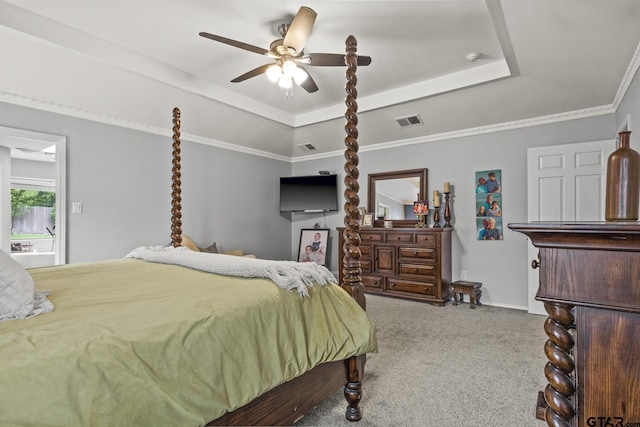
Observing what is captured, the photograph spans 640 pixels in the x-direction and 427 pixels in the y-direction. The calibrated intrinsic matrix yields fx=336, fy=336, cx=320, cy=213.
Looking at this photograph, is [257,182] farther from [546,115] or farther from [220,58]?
[546,115]

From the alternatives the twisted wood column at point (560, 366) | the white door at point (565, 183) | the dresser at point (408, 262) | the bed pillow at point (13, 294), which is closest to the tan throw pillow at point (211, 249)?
the dresser at point (408, 262)

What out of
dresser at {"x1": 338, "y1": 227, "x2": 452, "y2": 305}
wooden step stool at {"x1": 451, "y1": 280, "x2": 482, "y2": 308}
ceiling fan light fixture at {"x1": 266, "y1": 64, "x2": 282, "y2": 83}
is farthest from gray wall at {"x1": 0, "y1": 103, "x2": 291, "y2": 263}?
wooden step stool at {"x1": 451, "y1": 280, "x2": 482, "y2": 308}

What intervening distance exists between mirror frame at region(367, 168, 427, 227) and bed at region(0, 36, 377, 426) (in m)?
3.26

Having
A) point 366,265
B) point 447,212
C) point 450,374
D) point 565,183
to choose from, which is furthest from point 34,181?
point 565,183

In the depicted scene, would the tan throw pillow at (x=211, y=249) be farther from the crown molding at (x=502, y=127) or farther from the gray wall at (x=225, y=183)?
the crown molding at (x=502, y=127)

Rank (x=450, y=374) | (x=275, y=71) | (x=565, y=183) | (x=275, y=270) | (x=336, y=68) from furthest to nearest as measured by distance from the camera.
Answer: (x=565, y=183), (x=336, y=68), (x=275, y=71), (x=450, y=374), (x=275, y=270)

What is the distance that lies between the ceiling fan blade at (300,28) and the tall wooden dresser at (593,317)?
2102 millimetres

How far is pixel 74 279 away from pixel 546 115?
4.83 m

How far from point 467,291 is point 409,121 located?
2.37 metres

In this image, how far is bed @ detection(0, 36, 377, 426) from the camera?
2.90 feet

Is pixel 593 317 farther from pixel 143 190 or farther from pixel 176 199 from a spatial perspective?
pixel 143 190

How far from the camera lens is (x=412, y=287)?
4531mm

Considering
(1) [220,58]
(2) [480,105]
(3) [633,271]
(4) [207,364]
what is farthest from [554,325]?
(2) [480,105]

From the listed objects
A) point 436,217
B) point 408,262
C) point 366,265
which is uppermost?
point 436,217
